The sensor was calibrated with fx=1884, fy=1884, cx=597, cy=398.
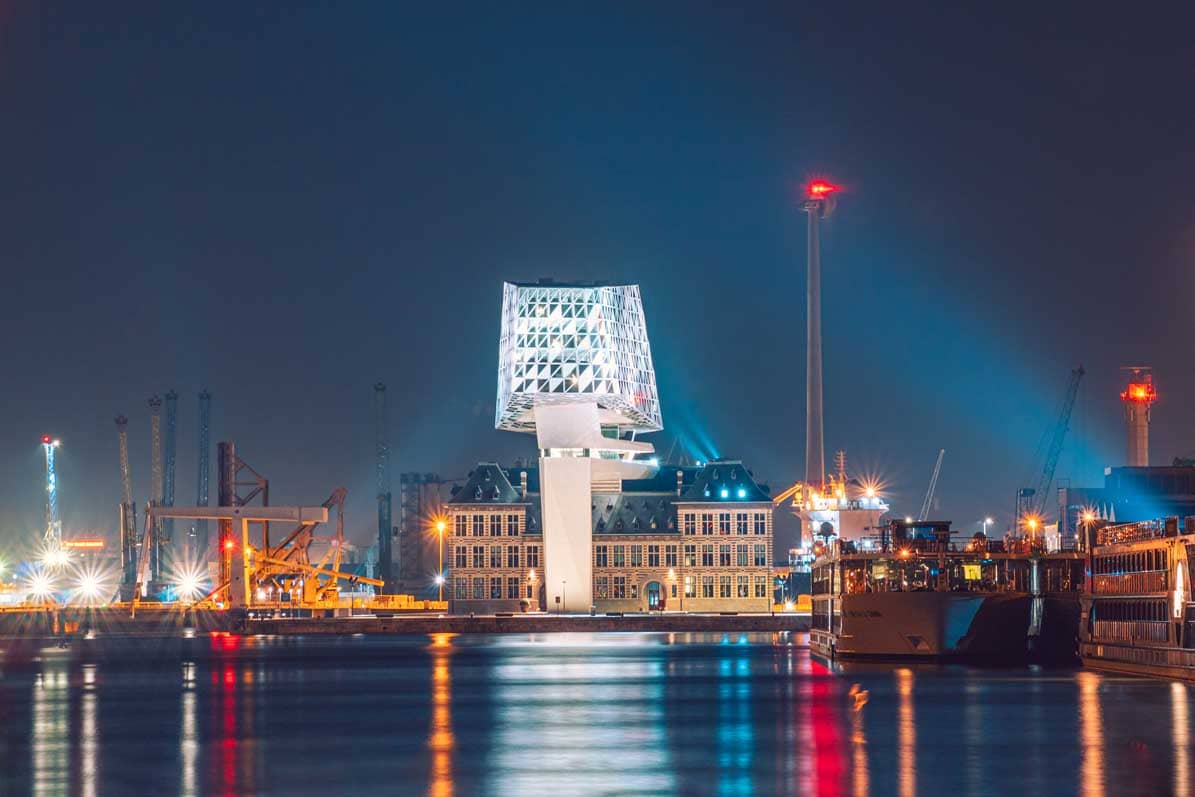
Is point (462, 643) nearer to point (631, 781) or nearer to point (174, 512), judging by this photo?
point (174, 512)

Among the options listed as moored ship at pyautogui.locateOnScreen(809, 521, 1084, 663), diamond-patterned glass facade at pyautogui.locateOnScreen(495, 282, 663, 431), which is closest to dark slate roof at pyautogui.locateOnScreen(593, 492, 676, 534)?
diamond-patterned glass facade at pyautogui.locateOnScreen(495, 282, 663, 431)

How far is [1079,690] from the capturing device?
2557 inches

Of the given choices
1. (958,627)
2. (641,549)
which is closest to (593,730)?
(958,627)

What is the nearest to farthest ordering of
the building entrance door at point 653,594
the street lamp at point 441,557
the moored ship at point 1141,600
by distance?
1. the moored ship at point 1141,600
2. the street lamp at point 441,557
3. the building entrance door at point 653,594

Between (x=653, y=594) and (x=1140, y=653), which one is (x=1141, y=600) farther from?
(x=653, y=594)

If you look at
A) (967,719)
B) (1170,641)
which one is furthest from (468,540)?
(967,719)

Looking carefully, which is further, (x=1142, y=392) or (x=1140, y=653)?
(x=1142, y=392)

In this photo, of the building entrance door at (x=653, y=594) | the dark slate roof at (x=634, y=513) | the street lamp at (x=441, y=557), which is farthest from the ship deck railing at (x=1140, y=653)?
the building entrance door at (x=653, y=594)

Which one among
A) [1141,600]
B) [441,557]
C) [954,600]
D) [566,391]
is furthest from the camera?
[566,391]

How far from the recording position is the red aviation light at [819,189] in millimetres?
187375

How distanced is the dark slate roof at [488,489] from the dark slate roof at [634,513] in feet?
22.2

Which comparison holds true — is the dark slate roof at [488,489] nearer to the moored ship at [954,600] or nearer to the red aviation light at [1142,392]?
the red aviation light at [1142,392]

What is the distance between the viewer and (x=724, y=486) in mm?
159875

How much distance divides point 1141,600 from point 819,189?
393 feet
